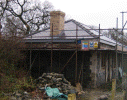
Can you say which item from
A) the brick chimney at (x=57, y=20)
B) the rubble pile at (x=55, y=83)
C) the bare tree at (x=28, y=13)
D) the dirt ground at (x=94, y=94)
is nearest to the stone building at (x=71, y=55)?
the brick chimney at (x=57, y=20)

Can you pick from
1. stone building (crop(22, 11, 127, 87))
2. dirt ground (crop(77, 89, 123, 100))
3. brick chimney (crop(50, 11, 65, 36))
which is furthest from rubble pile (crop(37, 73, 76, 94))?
brick chimney (crop(50, 11, 65, 36))

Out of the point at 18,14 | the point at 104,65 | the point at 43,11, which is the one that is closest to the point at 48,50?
the point at 104,65

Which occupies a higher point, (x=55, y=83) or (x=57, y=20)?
(x=57, y=20)

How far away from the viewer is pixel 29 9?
32.7 m

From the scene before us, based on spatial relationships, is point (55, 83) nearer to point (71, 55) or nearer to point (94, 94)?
point (94, 94)

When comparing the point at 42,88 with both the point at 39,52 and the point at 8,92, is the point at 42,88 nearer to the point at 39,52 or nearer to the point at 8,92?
the point at 8,92

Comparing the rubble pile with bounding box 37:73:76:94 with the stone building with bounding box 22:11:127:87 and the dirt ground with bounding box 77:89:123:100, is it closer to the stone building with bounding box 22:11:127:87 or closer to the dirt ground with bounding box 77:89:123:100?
the dirt ground with bounding box 77:89:123:100

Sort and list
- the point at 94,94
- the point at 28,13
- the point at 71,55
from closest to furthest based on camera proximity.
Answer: the point at 94,94
the point at 71,55
the point at 28,13

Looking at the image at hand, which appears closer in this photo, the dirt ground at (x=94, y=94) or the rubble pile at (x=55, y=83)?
the rubble pile at (x=55, y=83)

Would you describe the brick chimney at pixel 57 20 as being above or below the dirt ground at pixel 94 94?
above

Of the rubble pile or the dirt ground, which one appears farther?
the dirt ground

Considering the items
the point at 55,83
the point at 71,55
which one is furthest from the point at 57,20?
the point at 55,83

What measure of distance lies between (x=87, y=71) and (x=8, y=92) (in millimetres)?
5494

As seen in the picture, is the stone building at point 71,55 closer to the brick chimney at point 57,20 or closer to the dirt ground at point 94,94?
the brick chimney at point 57,20
